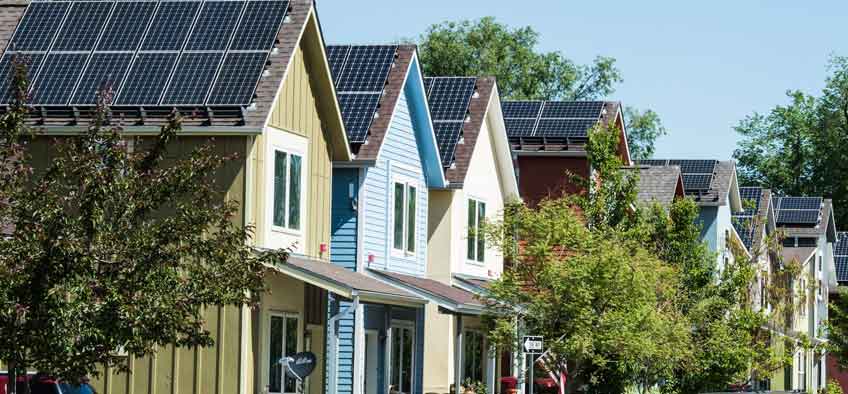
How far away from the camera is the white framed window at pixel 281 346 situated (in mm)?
30031

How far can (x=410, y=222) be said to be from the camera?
36.5 metres

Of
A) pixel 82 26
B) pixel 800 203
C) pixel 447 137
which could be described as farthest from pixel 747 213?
pixel 82 26

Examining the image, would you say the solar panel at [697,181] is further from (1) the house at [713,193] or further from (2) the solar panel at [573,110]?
(2) the solar panel at [573,110]

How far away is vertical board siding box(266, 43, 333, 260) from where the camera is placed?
3064 centimetres

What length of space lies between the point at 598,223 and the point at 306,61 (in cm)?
813

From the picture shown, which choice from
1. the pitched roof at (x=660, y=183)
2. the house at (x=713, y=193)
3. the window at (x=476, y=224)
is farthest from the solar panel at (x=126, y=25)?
the house at (x=713, y=193)

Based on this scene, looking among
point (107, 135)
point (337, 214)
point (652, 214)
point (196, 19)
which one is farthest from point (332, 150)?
point (107, 135)

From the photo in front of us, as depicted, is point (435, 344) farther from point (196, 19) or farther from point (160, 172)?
point (160, 172)

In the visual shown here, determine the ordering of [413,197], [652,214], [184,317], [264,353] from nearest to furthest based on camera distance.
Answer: [184,317] < [264,353] < [413,197] < [652,214]

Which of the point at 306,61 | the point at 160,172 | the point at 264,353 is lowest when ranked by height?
the point at 264,353

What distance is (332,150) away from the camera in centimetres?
3281

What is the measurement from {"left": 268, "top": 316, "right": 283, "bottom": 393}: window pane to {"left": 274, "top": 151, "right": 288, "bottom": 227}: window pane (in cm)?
187

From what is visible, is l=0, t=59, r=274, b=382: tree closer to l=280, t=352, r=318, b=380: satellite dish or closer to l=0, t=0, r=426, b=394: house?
l=280, t=352, r=318, b=380: satellite dish

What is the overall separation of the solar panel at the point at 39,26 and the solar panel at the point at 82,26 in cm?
18
